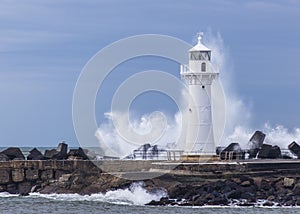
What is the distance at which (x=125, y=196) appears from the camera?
1419 inches

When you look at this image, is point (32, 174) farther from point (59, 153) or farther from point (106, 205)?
point (106, 205)

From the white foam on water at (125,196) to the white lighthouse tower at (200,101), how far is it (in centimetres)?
414

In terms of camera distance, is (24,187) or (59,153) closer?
(24,187)

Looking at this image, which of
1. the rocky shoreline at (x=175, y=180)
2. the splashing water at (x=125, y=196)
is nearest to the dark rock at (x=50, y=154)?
the rocky shoreline at (x=175, y=180)

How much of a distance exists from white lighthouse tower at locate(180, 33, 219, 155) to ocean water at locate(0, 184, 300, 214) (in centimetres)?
435

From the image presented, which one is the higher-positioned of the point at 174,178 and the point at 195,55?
the point at 195,55

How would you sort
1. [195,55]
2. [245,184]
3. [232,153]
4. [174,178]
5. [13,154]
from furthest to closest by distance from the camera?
[13,154] < [232,153] < [195,55] < [174,178] < [245,184]

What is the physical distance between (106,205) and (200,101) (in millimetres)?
6980

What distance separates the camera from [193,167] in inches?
1426

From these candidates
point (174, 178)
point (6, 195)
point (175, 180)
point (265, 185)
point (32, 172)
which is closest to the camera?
point (265, 185)

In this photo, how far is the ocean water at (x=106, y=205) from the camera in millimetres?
32531

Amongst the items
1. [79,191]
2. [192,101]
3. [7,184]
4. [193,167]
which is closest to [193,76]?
[192,101]

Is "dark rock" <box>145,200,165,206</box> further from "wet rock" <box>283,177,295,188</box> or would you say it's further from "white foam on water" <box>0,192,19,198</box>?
"white foam on water" <box>0,192,19,198</box>

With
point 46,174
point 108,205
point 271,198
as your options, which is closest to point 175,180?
point 108,205
